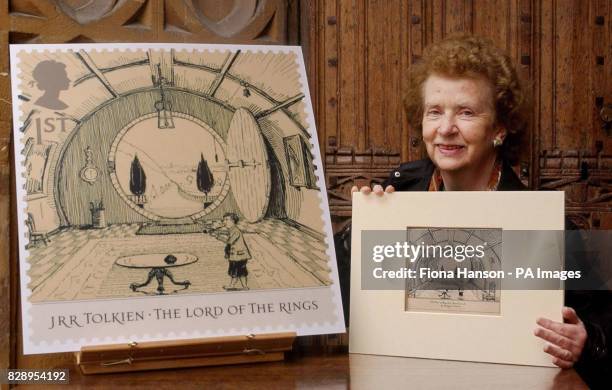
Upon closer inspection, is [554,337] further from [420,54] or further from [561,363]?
[420,54]

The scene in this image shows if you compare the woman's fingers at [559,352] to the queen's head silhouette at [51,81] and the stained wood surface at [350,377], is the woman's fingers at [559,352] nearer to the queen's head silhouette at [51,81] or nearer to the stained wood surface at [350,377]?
the stained wood surface at [350,377]

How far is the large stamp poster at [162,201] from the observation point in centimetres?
124

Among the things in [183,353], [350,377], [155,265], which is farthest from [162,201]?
[350,377]

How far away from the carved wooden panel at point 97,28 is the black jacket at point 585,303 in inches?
23.2

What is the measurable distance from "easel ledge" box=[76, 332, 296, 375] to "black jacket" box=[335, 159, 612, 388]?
1.57 feet

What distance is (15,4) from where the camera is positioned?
6.22 feet

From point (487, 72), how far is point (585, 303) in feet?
1.86

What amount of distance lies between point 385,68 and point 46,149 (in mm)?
1218

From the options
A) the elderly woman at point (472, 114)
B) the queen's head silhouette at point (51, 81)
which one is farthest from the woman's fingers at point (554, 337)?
the queen's head silhouette at point (51, 81)

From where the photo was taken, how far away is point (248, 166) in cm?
138

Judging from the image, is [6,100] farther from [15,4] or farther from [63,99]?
[63,99]

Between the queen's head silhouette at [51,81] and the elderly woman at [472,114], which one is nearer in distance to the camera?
the queen's head silhouette at [51,81]

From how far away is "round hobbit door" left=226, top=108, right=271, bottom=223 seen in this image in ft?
4.45

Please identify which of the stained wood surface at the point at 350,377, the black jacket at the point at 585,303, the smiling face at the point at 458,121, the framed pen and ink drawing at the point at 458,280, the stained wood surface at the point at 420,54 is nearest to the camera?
the stained wood surface at the point at 350,377
